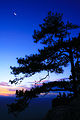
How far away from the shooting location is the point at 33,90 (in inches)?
333

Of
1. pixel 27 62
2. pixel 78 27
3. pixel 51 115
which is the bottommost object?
pixel 51 115

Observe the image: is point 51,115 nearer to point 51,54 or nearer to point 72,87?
point 72,87

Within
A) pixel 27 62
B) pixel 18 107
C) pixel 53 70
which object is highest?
pixel 27 62

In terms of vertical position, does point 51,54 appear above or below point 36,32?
below

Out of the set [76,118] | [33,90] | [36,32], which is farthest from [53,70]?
[76,118]

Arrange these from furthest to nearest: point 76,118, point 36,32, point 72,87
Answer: point 36,32, point 72,87, point 76,118

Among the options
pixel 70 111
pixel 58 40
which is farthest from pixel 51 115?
pixel 58 40

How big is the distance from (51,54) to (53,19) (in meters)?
3.36

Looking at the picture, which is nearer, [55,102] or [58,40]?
[55,102]

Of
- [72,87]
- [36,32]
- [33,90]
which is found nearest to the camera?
[33,90]

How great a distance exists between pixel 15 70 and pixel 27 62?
1.30m

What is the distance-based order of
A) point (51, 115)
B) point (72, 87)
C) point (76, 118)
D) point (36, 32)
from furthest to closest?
point (36, 32), point (72, 87), point (51, 115), point (76, 118)

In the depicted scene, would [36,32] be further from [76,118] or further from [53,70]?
[76,118]

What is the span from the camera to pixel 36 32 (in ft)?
38.5
